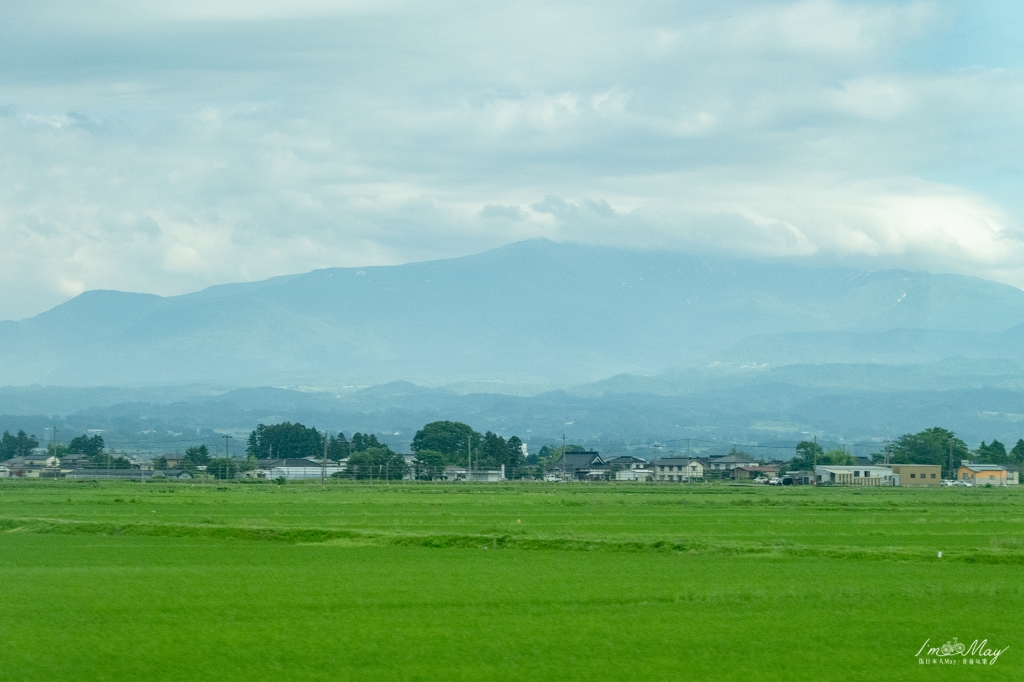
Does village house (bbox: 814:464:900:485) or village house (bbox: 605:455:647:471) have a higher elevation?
village house (bbox: 605:455:647:471)

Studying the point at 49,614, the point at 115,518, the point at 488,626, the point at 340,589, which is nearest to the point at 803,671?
the point at 488,626

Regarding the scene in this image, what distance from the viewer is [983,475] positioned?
114 meters

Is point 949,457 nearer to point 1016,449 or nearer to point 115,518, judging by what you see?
point 1016,449

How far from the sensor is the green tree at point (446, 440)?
422ft

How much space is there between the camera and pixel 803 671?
13633mm

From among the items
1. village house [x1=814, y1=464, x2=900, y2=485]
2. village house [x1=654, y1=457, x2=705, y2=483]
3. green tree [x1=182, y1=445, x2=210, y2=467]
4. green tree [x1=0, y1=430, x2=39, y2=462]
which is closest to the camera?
village house [x1=814, y1=464, x2=900, y2=485]

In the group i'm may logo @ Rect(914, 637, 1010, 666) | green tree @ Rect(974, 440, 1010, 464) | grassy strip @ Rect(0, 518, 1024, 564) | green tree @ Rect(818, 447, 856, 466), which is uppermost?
green tree @ Rect(974, 440, 1010, 464)

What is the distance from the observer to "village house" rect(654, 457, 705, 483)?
391 feet

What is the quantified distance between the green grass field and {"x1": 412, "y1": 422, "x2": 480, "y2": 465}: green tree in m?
94.9

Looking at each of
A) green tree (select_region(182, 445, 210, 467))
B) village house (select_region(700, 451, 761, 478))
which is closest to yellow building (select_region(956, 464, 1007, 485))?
village house (select_region(700, 451, 761, 478))

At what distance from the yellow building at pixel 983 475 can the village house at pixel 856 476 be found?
9.46m

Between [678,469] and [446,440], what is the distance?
25.4 m

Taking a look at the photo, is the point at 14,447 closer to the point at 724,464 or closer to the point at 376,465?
the point at 376,465

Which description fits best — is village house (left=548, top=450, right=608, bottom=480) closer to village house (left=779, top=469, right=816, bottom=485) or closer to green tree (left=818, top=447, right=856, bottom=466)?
village house (left=779, top=469, right=816, bottom=485)
